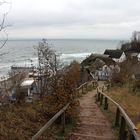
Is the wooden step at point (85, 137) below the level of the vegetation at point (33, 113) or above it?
below

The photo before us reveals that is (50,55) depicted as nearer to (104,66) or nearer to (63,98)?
(63,98)

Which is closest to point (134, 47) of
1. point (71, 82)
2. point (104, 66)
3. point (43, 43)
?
point (104, 66)

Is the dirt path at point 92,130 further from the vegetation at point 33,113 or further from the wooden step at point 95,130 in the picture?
the vegetation at point 33,113

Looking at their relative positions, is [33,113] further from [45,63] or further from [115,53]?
[115,53]

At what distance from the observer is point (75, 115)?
11156 millimetres

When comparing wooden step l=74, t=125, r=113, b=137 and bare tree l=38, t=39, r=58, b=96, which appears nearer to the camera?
wooden step l=74, t=125, r=113, b=137

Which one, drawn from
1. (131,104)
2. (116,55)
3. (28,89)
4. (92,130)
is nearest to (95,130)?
(92,130)

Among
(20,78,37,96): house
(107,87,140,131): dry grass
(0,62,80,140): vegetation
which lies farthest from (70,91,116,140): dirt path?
(20,78,37,96): house

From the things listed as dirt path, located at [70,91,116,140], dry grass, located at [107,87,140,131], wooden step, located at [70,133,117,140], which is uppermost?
wooden step, located at [70,133,117,140]

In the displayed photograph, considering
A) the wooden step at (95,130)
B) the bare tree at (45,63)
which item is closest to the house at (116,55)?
the bare tree at (45,63)

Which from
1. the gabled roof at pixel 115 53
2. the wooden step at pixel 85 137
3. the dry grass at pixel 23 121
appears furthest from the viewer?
the gabled roof at pixel 115 53

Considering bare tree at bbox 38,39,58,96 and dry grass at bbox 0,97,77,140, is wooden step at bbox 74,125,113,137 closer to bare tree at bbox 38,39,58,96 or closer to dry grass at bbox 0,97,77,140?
dry grass at bbox 0,97,77,140

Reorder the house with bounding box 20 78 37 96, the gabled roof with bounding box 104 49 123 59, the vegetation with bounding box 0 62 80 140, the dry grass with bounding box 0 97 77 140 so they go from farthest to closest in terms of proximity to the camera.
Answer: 1. the gabled roof with bounding box 104 49 123 59
2. the house with bounding box 20 78 37 96
3. the vegetation with bounding box 0 62 80 140
4. the dry grass with bounding box 0 97 77 140

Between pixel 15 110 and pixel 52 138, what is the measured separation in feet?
4.41
